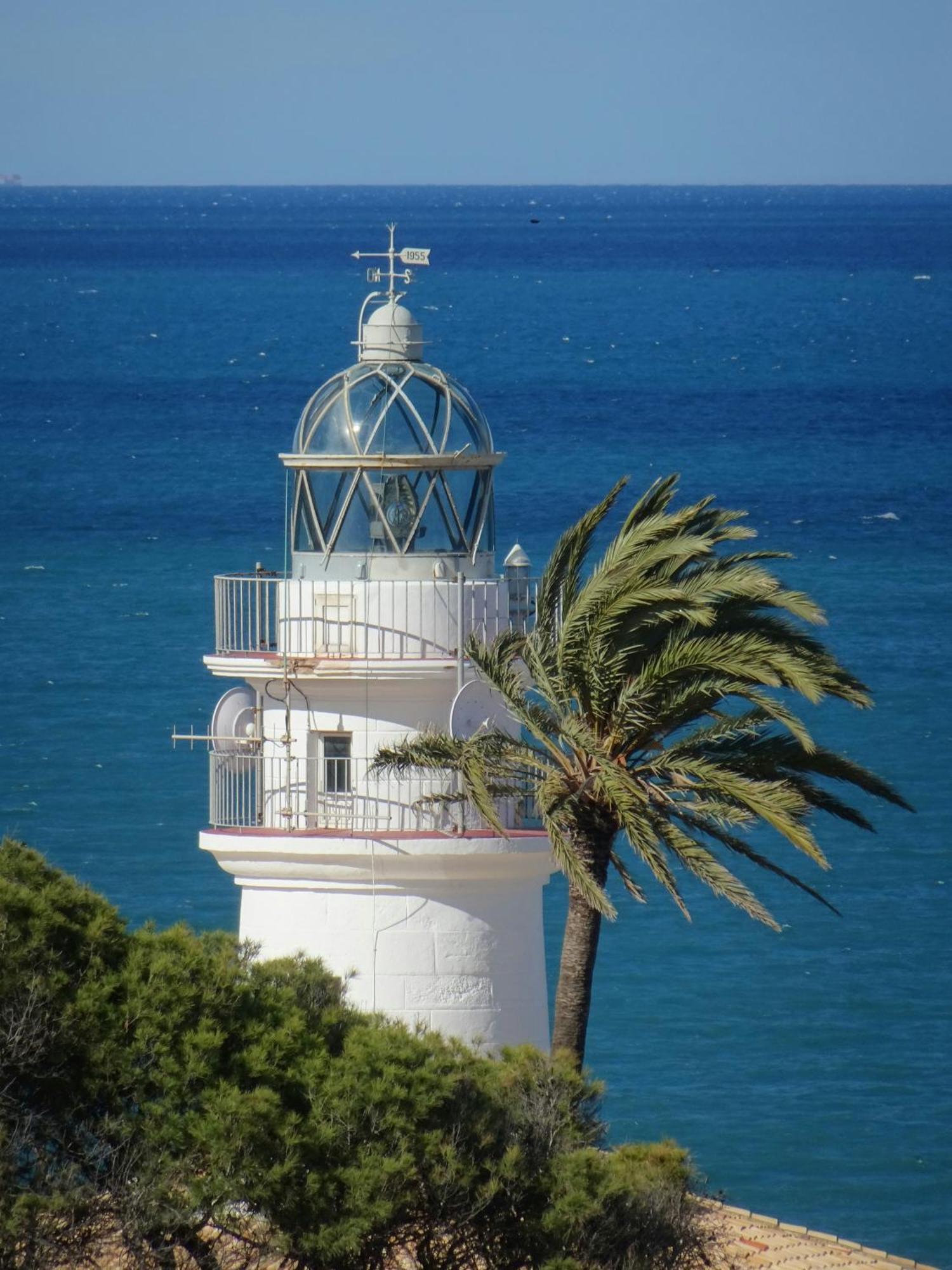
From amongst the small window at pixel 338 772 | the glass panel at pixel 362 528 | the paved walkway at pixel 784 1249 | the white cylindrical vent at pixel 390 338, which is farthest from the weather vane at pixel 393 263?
the paved walkway at pixel 784 1249

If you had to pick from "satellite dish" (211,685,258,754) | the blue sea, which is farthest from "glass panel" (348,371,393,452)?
the blue sea

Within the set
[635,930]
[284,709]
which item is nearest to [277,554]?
[635,930]

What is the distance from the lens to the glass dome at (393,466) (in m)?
19.0

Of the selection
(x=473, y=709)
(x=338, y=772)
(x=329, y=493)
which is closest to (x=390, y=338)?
(x=329, y=493)

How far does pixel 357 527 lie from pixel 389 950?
2804mm

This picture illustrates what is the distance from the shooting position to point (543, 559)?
214ft

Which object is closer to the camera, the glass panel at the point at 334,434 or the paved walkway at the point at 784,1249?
the glass panel at the point at 334,434

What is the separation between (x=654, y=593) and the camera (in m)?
18.4

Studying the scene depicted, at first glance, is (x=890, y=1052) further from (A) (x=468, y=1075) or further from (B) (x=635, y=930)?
(A) (x=468, y=1075)

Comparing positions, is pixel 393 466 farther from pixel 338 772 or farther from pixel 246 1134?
pixel 246 1134

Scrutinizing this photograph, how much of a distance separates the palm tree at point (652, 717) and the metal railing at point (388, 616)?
0.89 feet

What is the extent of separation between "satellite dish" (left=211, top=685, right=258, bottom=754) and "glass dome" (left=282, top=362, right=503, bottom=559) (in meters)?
1.09

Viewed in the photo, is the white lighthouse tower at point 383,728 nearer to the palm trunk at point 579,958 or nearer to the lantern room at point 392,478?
the lantern room at point 392,478

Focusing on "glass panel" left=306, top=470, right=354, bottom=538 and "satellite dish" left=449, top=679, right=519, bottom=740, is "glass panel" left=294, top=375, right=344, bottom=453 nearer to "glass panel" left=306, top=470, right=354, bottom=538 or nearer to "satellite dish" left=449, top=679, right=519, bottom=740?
"glass panel" left=306, top=470, right=354, bottom=538
